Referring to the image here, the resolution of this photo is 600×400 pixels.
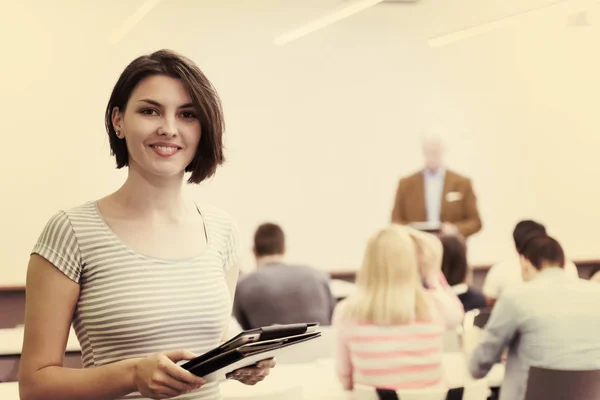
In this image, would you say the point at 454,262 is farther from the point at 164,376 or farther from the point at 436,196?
the point at 164,376

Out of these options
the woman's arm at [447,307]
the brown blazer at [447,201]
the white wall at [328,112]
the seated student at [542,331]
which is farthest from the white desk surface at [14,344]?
the brown blazer at [447,201]

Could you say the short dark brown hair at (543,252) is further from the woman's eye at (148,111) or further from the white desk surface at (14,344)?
the woman's eye at (148,111)

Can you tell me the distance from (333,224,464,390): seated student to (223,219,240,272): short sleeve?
137 centimetres

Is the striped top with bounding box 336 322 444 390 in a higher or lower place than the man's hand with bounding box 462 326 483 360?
higher

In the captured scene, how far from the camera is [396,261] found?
3234mm

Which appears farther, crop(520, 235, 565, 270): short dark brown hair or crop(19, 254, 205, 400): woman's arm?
crop(520, 235, 565, 270): short dark brown hair

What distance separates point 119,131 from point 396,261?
1.84 m

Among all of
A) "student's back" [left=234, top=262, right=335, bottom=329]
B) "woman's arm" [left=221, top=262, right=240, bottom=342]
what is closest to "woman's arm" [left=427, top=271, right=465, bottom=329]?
"student's back" [left=234, top=262, right=335, bottom=329]

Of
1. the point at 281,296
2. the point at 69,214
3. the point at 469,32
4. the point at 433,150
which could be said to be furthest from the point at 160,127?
the point at 469,32

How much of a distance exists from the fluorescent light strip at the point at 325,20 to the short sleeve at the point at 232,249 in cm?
511

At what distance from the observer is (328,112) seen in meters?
8.28

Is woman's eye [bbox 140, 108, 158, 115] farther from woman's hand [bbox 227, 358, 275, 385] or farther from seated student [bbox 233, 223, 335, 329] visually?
seated student [bbox 233, 223, 335, 329]

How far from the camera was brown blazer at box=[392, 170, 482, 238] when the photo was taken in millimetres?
7285

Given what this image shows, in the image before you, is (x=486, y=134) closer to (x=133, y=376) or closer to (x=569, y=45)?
(x=569, y=45)
